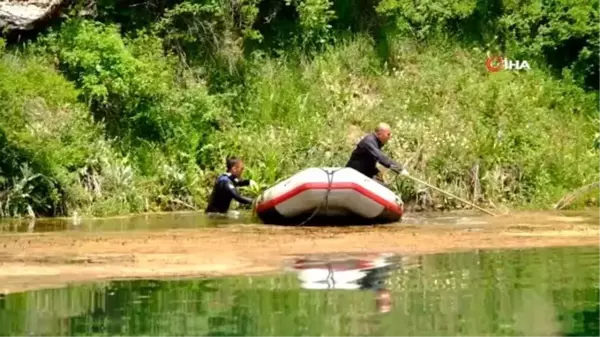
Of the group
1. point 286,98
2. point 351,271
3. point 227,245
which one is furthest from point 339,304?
point 286,98

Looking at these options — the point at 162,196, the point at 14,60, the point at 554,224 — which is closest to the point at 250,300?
the point at 554,224

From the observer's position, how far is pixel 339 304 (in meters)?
9.02

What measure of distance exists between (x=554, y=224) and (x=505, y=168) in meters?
3.94

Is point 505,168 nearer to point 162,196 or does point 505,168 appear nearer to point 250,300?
point 162,196

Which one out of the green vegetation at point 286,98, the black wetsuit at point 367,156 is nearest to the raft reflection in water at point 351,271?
the black wetsuit at point 367,156

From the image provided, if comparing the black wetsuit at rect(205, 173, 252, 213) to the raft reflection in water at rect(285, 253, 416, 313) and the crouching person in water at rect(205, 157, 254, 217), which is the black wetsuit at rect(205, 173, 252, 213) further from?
the raft reflection in water at rect(285, 253, 416, 313)

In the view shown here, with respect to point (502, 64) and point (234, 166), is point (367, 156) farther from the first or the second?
point (502, 64)

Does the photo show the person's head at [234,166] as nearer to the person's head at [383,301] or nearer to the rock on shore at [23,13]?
the rock on shore at [23,13]

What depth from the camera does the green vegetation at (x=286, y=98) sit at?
18812 millimetres

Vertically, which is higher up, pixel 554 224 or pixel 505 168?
pixel 505 168

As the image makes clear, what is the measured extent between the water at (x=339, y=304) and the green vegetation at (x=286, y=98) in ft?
25.6

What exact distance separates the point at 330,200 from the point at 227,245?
2.65 meters

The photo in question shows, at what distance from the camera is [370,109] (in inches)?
849

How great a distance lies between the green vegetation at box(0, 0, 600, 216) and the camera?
1881 centimetres
